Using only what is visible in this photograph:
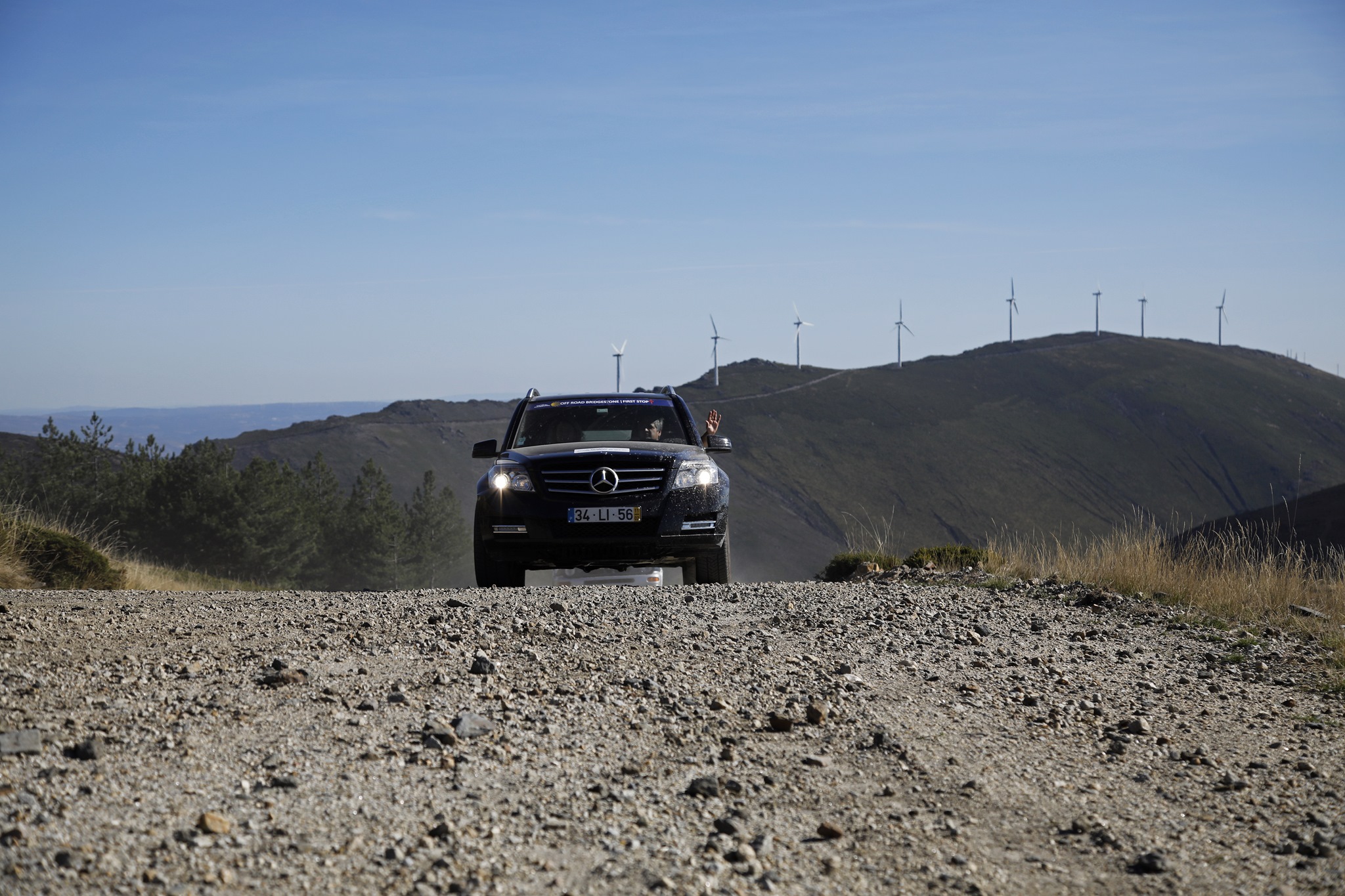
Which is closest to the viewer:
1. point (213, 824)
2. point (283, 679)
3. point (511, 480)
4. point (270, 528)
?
point (213, 824)

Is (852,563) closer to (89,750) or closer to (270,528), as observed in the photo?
(89,750)

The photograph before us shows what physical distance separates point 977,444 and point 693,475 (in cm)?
14700

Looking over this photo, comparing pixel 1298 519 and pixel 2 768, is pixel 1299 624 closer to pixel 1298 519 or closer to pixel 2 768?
pixel 2 768

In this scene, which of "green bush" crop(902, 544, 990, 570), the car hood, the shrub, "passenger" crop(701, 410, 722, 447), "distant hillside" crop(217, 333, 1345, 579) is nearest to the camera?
the car hood

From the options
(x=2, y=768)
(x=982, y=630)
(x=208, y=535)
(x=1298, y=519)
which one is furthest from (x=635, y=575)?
(x=1298, y=519)

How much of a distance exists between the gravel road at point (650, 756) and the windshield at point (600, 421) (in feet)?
10.2

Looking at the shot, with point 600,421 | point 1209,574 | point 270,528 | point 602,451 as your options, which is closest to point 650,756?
point 602,451

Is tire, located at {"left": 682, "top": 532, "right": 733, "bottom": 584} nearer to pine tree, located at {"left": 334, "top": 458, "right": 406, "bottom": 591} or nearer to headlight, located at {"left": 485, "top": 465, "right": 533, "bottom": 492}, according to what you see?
headlight, located at {"left": 485, "top": 465, "right": 533, "bottom": 492}

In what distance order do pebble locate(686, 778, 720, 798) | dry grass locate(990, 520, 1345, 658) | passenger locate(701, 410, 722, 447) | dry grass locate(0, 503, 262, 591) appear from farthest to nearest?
dry grass locate(0, 503, 262, 591)
passenger locate(701, 410, 722, 447)
dry grass locate(990, 520, 1345, 658)
pebble locate(686, 778, 720, 798)

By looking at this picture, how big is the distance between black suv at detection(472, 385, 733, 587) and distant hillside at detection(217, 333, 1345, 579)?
321 ft

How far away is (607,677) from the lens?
6059mm

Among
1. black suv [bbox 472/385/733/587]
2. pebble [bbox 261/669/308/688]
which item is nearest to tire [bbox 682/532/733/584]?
black suv [bbox 472/385/733/587]

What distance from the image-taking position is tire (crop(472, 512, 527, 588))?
9.96 metres

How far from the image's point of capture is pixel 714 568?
1027cm
